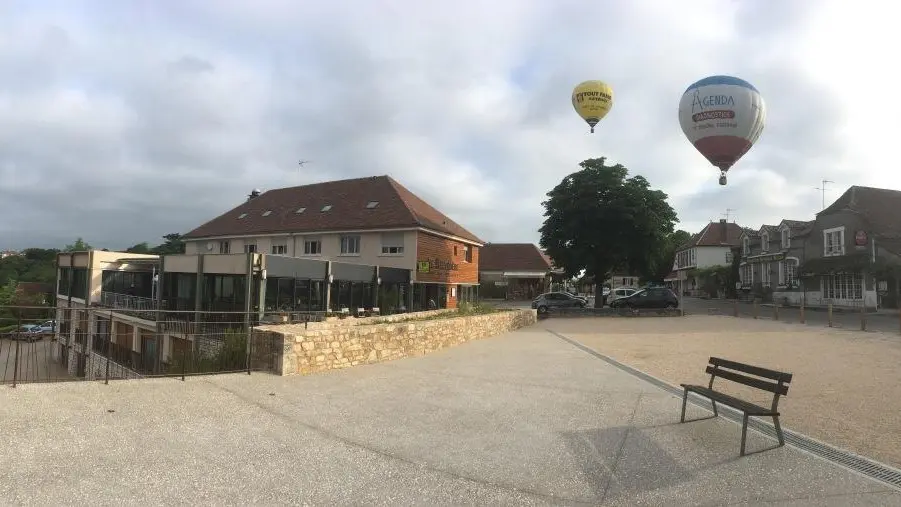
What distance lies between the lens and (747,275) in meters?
48.7

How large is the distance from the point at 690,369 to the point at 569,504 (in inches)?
315

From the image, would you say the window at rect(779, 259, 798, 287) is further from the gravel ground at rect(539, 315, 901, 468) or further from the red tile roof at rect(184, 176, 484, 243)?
the red tile roof at rect(184, 176, 484, 243)

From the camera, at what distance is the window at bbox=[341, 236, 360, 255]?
29.9 m

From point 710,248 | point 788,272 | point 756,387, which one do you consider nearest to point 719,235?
point 710,248

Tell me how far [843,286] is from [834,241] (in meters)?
3.32

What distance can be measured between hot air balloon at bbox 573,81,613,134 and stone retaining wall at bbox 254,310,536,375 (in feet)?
33.9

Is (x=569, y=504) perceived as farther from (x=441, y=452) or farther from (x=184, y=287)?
(x=184, y=287)

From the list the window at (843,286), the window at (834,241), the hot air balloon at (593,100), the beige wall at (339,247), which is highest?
the hot air balloon at (593,100)

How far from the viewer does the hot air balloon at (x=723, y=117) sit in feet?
52.7

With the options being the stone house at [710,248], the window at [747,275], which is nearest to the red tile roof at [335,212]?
the window at [747,275]

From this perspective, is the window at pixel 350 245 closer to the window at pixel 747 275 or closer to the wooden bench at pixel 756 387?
the wooden bench at pixel 756 387

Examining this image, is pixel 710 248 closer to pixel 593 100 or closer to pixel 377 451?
pixel 593 100

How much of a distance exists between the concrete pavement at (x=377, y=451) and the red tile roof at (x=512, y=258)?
5017 centimetres

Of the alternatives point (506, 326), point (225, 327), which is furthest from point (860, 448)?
point (506, 326)
